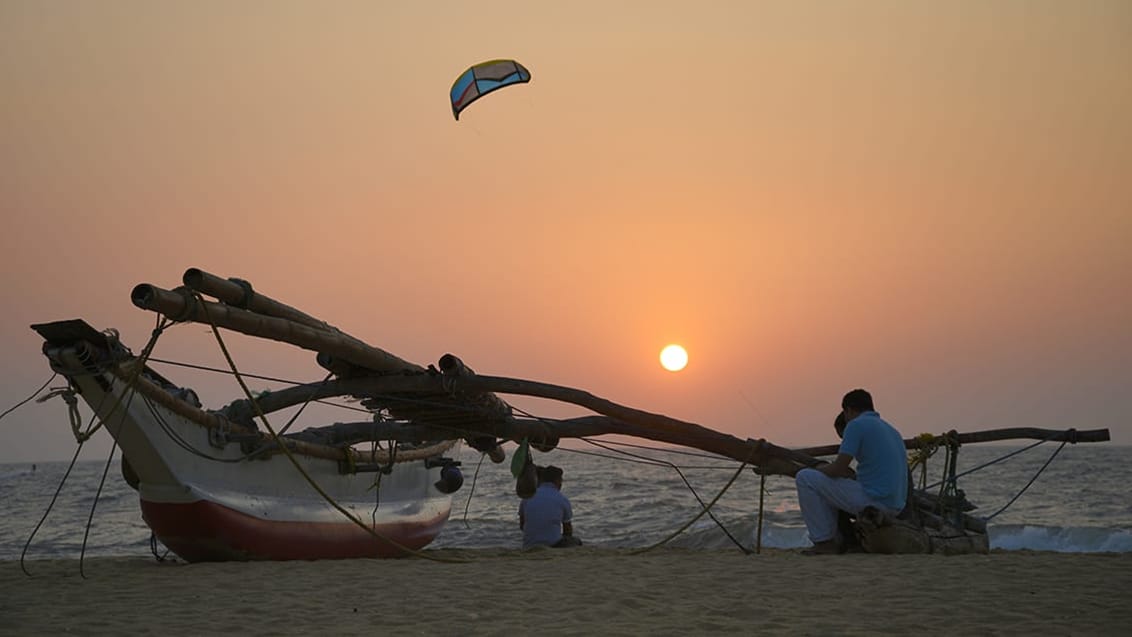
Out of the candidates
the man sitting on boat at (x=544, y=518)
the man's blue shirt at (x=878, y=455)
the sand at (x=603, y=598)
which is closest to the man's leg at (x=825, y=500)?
the man's blue shirt at (x=878, y=455)

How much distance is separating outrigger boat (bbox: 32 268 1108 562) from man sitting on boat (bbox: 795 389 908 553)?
Answer: 0.21m

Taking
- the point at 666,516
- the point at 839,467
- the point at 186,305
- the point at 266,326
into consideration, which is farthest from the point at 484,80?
the point at 666,516

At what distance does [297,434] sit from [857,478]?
629cm

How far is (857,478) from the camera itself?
8.65 m

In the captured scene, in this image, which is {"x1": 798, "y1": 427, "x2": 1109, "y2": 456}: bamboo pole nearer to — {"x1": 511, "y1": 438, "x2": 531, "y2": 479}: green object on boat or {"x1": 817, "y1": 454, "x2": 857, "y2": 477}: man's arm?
{"x1": 817, "y1": 454, "x2": 857, "y2": 477}: man's arm

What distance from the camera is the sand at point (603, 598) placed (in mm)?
5156

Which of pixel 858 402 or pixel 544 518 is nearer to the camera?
pixel 858 402

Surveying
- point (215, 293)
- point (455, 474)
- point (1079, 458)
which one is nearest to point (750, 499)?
point (455, 474)

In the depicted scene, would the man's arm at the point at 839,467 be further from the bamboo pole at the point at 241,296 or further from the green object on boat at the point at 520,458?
the bamboo pole at the point at 241,296

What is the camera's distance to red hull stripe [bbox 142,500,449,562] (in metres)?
8.87

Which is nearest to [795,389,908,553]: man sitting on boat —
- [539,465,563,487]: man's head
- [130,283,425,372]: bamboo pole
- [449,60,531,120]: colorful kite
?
[539,465,563,487]: man's head

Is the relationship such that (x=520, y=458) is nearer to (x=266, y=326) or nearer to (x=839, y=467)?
(x=266, y=326)

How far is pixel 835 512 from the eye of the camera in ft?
28.5

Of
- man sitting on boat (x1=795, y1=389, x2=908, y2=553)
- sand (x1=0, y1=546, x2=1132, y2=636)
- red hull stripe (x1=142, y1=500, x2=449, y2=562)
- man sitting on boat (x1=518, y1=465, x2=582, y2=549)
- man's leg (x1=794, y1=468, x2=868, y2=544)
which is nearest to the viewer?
sand (x1=0, y1=546, x2=1132, y2=636)
